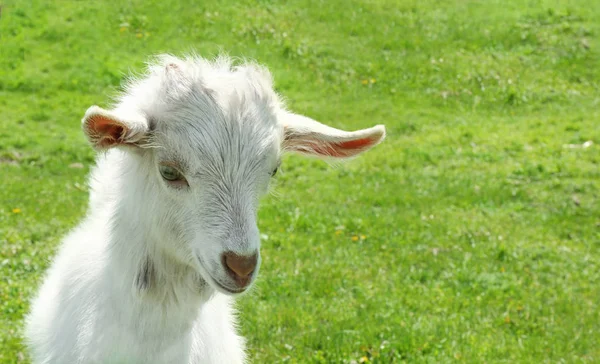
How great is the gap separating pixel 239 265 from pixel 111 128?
0.87m

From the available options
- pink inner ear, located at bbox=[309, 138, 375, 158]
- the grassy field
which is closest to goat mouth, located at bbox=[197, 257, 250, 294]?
pink inner ear, located at bbox=[309, 138, 375, 158]

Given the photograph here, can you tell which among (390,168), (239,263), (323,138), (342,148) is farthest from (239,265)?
(390,168)

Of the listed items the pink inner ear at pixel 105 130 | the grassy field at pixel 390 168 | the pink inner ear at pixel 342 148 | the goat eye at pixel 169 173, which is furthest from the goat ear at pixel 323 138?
the grassy field at pixel 390 168

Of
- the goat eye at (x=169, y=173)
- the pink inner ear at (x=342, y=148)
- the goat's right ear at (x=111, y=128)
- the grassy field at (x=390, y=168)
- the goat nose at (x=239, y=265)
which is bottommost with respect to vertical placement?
the grassy field at (x=390, y=168)

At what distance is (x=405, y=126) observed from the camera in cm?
1474

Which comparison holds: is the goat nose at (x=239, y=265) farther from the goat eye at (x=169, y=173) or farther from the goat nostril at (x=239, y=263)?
the goat eye at (x=169, y=173)

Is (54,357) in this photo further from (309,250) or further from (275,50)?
(275,50)

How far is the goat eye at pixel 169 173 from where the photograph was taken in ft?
12.7

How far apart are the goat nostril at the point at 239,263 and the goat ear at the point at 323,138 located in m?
0.93

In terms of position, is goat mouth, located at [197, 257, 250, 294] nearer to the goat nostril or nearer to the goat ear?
the goat nostril

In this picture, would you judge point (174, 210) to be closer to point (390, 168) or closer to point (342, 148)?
point (342, 148)

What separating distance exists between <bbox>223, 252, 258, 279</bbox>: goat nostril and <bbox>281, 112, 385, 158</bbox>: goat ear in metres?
0.93

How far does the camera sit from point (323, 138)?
434cm

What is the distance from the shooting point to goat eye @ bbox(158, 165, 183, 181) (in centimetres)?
388
